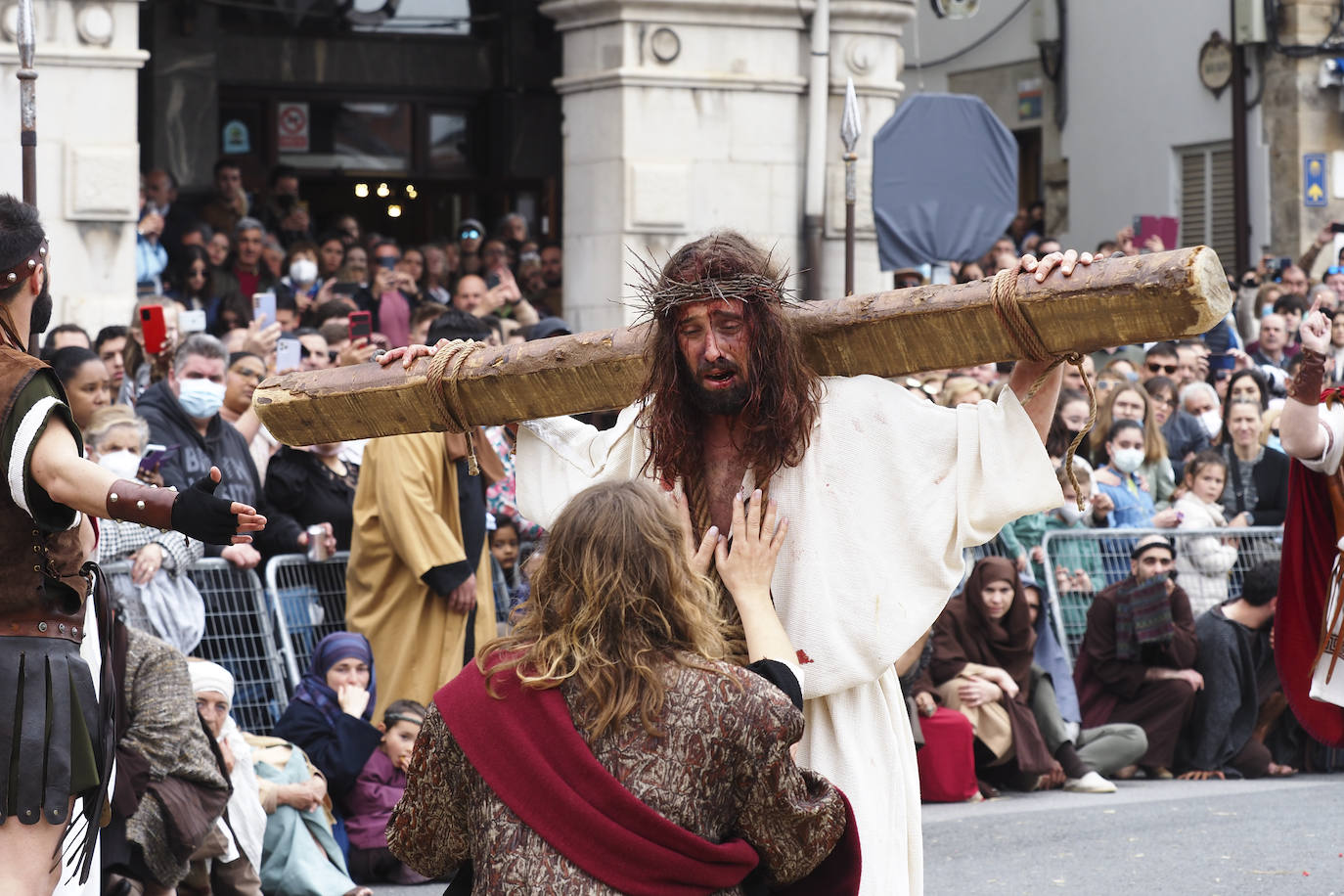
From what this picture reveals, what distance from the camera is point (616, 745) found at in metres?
3.24

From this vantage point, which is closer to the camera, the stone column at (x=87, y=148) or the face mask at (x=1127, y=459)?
the face mask at (x=1127, y=459)

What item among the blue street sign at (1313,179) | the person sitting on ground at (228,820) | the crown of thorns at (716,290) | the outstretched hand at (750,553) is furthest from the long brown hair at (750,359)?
the blue street sign at (1313,179)

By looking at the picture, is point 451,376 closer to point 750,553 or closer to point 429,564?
point 750,553

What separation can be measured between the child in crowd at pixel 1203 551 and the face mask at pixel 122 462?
5.23 metres

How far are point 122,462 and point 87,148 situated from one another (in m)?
5.12

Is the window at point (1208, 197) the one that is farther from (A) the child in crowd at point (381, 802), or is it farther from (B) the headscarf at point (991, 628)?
(A) the child in crowd at point (381, 802)

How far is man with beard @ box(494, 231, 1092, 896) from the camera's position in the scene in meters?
4.01

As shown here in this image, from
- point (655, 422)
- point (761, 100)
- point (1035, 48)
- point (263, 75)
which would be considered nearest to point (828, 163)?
point (761, 100)

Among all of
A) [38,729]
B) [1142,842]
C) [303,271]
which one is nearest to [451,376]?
[38,729]

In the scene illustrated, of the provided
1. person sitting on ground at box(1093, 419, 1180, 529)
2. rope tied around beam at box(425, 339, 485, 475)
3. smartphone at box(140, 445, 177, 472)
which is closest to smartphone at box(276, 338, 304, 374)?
smartphone at box(140, 445, 177, 472)

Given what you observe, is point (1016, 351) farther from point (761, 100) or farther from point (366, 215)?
point (366, 215)

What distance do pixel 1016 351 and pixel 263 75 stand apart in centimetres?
1362

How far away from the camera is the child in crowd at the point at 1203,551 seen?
33.1 feet

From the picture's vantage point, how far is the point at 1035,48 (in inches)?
856
